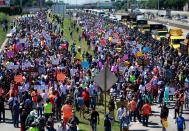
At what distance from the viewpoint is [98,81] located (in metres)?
18.3

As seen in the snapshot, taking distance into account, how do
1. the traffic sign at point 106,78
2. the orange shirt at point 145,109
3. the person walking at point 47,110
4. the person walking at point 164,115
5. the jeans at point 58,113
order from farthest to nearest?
the jeans at point 58,113, the orange shirt at point 145,109, the person walking at point 47,110, the person walking at point 164,115, the traffic sign at point 106,78

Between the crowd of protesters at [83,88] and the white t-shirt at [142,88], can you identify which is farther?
the white t-shirt at [142,88]

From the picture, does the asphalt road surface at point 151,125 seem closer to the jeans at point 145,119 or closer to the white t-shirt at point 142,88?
the jeans at point 145,119

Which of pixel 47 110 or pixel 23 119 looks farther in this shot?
pixel 47 110

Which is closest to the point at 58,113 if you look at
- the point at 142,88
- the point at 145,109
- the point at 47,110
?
the point at 47,110

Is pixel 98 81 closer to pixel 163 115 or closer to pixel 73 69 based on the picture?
pixel 163 115

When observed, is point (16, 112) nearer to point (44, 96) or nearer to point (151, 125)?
point (44, 96)

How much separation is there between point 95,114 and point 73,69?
31.4 feet

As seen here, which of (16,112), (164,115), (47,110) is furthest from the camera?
(16,112)

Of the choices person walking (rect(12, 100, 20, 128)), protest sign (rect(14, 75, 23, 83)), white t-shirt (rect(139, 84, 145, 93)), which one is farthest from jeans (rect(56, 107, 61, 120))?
white t-shirt (rect(139, 84, 145, 93))

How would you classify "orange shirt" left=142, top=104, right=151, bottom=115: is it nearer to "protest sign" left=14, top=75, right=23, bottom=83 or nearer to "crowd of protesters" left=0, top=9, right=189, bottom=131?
"crowd of protesters" left=0, top=9, right=189, bottom=131

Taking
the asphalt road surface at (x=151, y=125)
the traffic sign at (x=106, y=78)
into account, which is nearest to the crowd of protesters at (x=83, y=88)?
the asphalt road surface at (x=151, y=125)

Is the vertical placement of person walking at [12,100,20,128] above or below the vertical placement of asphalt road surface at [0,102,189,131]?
above

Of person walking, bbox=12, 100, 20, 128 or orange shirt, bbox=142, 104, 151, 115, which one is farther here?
orange shirt, bbox=142, 104, 151, 115
